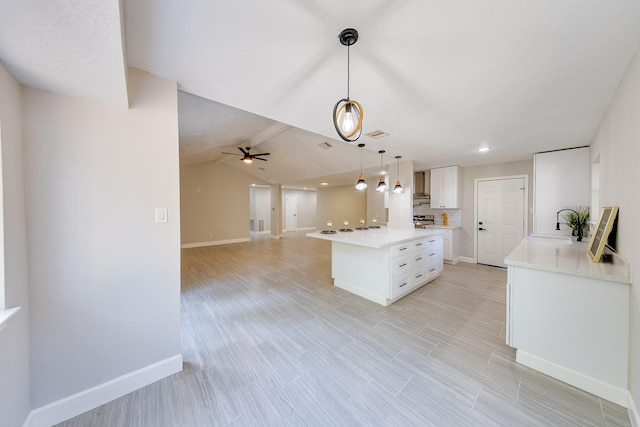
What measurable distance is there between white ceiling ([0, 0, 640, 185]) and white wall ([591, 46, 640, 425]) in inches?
7.4

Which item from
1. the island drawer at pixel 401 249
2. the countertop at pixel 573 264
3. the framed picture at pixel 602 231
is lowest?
the island drawer at pixel 401 249

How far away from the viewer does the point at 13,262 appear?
1.20m

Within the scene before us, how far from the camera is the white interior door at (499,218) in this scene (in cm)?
471

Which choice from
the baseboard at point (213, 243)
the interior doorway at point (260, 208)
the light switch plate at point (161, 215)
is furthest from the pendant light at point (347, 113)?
the interior doorway at point (260, 208)

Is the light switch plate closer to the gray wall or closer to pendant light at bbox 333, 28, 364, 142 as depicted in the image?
pendant light at bbox 333, 28, 364, 142

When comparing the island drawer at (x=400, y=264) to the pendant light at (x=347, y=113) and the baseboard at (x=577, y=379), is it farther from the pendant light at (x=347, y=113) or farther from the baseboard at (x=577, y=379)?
the pendant light at (x=347, y=113)

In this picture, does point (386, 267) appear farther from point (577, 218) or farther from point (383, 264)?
point (577, 218)

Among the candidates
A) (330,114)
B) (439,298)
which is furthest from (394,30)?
(439,298)

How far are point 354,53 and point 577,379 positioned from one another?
114 inches

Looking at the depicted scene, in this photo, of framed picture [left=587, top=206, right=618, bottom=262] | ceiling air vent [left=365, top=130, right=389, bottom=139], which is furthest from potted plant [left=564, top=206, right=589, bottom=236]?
ceiling air vent [left=365, top=130, right=389, bottom=139]

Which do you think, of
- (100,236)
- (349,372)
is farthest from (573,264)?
(100,236)

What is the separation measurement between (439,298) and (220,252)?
5.87m

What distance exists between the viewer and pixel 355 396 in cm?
158

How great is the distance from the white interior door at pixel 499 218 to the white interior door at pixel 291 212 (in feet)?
27.4
